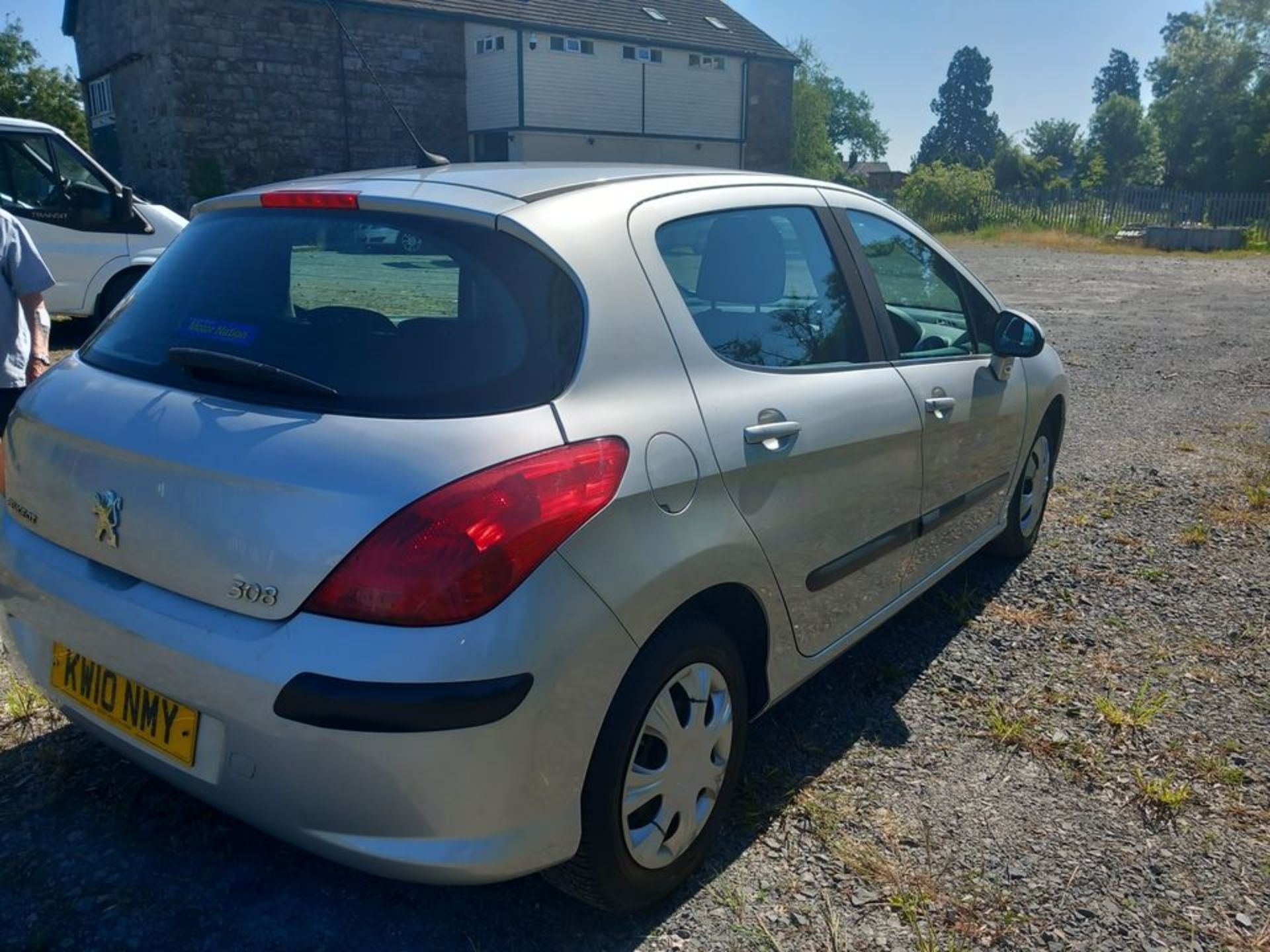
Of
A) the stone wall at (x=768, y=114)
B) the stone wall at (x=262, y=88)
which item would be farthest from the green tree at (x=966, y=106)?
the stone wall at (x=262, y=88)

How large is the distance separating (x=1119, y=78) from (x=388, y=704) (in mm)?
145522

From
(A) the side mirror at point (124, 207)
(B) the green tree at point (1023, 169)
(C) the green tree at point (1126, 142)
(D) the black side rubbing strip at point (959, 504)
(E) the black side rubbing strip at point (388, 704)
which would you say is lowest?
(D) the black side rubbing strip at point (959, 504)

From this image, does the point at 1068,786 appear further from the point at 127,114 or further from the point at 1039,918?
the point at 127,114

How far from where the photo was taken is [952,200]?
125 ft

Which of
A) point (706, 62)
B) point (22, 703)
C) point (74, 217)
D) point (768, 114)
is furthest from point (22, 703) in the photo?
point (768, 114)

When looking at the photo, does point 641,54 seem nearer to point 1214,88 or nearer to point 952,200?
point 952,200

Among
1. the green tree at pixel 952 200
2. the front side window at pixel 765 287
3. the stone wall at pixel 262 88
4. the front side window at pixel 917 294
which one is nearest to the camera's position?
the front side window at pixel 765 287

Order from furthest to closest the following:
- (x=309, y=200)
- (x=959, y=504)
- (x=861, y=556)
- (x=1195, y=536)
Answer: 1. (x=1195, y=536)
2. (x=959, y=504)
3. (x=861, y=556)
4. (x=309, y=200)

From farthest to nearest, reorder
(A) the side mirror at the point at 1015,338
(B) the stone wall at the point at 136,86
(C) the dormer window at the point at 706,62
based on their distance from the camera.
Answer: (C) the dormer window at the point at 706,62, (B) the stone wall at the point at 136,86, (A) the side mirror at the point at 1015,338

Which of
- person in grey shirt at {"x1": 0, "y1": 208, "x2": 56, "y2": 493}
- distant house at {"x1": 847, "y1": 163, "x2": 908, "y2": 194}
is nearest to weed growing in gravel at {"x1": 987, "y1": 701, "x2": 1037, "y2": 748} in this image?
person in grey shirt at {"x1": 0, "y1": 208, "x2": 56, "y2": 493}

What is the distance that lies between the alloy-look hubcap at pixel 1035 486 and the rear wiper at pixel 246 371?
135 inches

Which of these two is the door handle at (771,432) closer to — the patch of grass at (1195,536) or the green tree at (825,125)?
the patch of grass at (1195,536)

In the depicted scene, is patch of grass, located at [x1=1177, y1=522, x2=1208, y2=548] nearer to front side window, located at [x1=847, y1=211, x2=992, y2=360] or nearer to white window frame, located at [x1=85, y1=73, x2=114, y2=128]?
front side window, located at [x1=847, y1=211, x2=992, y2=360]

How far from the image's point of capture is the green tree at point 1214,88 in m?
54.9
